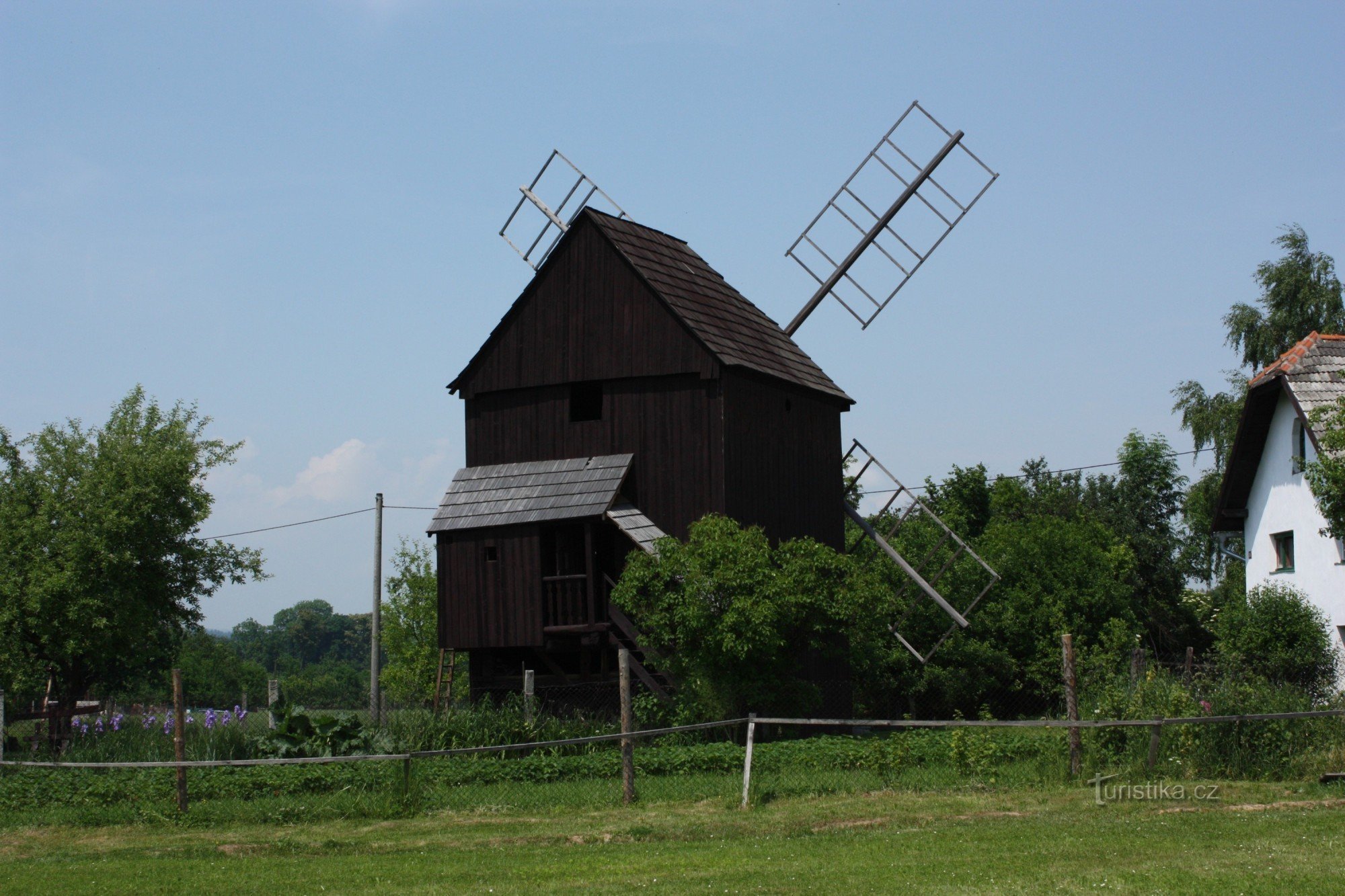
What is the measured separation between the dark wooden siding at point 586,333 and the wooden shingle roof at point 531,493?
1.70 meters

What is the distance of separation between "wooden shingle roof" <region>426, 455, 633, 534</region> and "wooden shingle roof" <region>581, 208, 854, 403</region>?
3.02 m

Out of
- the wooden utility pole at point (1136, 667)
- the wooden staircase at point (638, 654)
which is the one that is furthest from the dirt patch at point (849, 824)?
the wooden staircase at point (638, 654)

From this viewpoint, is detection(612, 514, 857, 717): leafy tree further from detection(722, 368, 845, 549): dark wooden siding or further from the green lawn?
the green lawn

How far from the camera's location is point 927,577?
114ft

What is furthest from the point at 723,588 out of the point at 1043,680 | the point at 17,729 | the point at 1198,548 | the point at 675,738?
the point at 1198,548

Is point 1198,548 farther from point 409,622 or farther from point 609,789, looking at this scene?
point 609,789

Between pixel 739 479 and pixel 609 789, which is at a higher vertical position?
pixel 739 479

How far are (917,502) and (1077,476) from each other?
873 inches

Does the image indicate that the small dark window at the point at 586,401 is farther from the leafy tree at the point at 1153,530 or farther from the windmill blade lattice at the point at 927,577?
the leafy tree at the point at 1153,530

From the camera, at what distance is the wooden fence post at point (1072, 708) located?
1587 centimetres

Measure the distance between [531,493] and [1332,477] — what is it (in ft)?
45.4

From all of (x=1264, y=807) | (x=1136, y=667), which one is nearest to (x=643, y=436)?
(x=1136, y=667)

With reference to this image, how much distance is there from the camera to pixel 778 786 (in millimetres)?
16594

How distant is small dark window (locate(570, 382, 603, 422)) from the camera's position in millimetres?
27281
